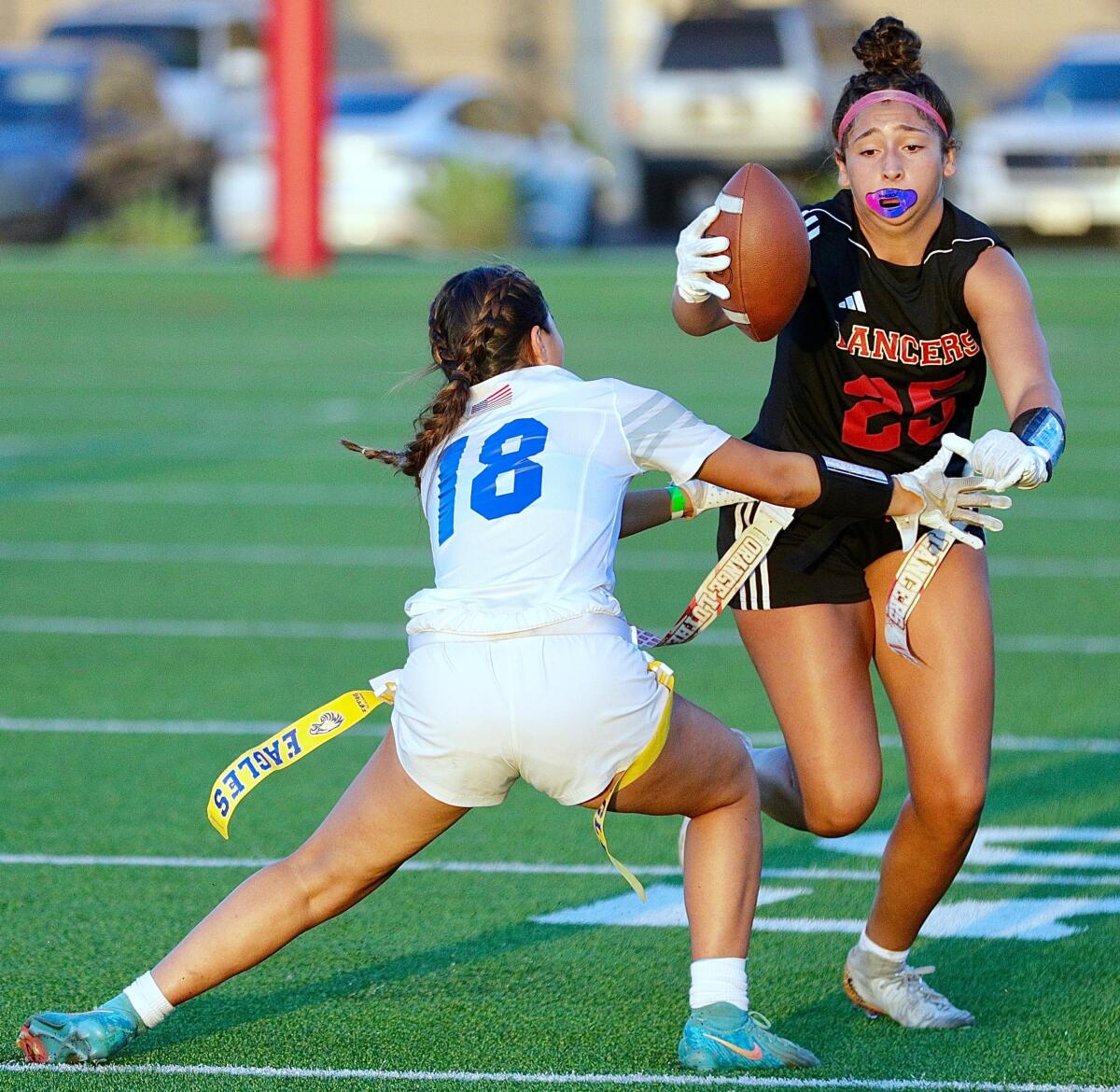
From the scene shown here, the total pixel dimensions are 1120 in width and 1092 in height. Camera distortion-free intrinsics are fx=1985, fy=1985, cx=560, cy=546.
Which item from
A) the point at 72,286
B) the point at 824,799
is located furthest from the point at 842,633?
the point at 72,286

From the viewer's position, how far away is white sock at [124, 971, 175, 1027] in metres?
3.88

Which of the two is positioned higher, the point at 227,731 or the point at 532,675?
the point at 532,675

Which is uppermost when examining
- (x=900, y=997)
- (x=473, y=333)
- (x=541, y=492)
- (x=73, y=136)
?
(x=473, y=333)


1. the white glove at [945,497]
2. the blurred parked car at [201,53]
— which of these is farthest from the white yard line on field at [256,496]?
the blurred parked car at [201,53]

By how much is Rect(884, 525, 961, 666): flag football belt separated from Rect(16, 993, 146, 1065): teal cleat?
175 centimetres

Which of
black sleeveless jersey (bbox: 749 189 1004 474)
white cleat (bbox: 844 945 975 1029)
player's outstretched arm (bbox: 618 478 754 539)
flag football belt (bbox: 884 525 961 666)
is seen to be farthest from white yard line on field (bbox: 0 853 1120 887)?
player's outstretched arm (bbox: 618 478 754 539)

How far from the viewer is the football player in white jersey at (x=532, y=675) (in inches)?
145

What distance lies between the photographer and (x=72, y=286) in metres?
19.9

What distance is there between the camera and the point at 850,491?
3.95 m

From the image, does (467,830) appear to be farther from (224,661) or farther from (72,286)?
(72,286)

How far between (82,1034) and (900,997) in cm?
171

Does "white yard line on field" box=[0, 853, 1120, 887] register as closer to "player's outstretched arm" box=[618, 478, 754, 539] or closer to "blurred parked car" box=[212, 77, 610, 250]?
"player's outstretched arm" box=[618, 478, 754, 539]

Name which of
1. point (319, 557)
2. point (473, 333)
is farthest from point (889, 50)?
point (319, 557)

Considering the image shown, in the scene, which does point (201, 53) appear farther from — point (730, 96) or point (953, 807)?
point (953, 807)
